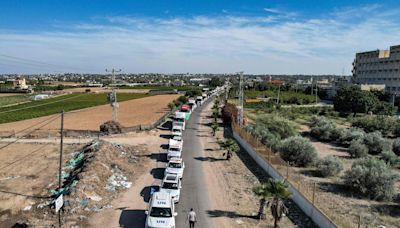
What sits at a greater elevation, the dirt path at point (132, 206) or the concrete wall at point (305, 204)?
the concrete wall at point (305, 204)

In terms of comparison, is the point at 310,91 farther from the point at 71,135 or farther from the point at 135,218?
the point at 135,218

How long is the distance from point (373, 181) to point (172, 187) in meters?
12.0

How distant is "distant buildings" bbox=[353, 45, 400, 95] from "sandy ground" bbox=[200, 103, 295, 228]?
86927 millimetres

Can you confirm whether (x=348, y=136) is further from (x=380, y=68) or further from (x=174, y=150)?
(x=380, y=68)

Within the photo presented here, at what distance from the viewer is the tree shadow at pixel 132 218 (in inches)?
667

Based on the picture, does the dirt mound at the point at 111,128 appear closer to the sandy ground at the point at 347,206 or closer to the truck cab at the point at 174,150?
the truck cab at the point at 174,150

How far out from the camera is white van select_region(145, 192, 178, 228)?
15616 millimetres

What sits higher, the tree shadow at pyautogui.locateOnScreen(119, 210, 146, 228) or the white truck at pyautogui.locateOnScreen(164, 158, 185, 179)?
the white truck at pyautogui.locateOnScreen(164, 158, 185, 179)

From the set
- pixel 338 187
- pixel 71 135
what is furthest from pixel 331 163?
pixel 71 135

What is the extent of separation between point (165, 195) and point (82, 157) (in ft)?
48.2

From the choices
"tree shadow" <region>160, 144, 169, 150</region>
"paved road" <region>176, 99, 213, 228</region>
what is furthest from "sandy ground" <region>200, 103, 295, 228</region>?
"tree shadow" <region>160, 144, 169, 150</region>

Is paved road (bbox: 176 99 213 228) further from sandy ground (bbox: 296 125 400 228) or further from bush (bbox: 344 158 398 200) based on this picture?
bush (bbox: 344 158 398 200)

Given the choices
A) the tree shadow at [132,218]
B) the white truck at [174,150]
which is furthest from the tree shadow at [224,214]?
the white truck at [174,150]

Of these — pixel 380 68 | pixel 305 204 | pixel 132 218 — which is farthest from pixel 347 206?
pixel 380 68
